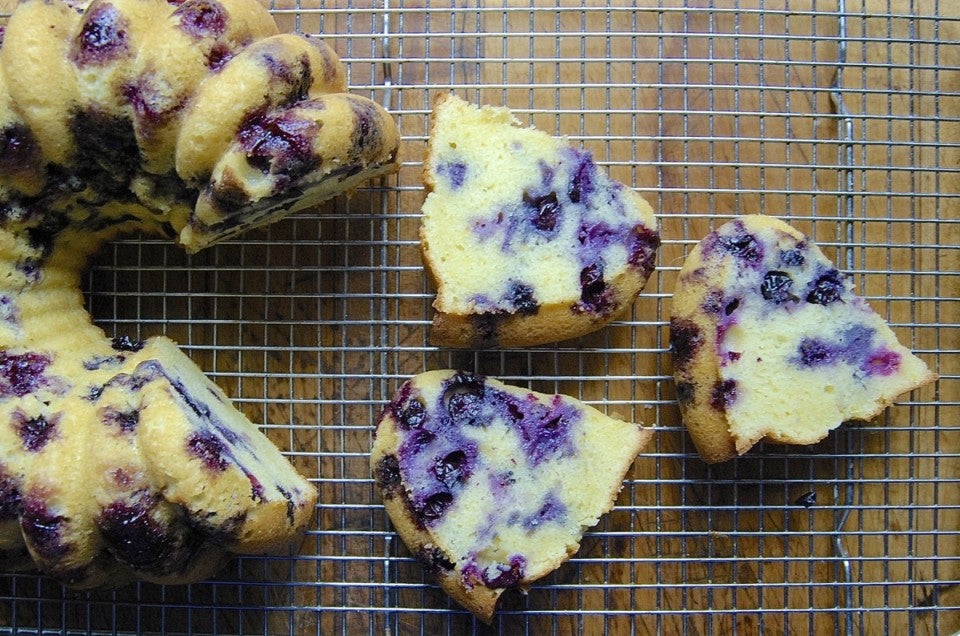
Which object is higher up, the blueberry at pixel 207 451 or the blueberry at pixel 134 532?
the blueberry at pixel 207 451

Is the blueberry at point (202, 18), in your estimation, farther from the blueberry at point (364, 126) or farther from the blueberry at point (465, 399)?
the blueberry at point (465, 399)

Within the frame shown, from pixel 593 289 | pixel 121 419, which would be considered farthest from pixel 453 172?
pixel 121 419

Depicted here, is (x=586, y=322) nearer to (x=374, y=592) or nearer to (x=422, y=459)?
(x=422, y=459)

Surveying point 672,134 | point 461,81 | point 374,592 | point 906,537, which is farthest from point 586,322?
point 906,537

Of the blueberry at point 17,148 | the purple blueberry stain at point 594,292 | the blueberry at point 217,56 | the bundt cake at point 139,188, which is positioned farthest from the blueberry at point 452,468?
the blueberry at point 17,148

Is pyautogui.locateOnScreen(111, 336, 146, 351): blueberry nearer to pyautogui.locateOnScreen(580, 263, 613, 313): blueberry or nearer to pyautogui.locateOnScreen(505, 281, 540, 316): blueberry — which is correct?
pyautogui.locateOnScreen(505, 281, 540, 316): blueberry

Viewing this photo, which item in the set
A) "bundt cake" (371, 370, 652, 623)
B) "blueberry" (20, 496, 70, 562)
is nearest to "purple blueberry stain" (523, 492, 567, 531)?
"bundt cake" (371, 370, 652, 623)
